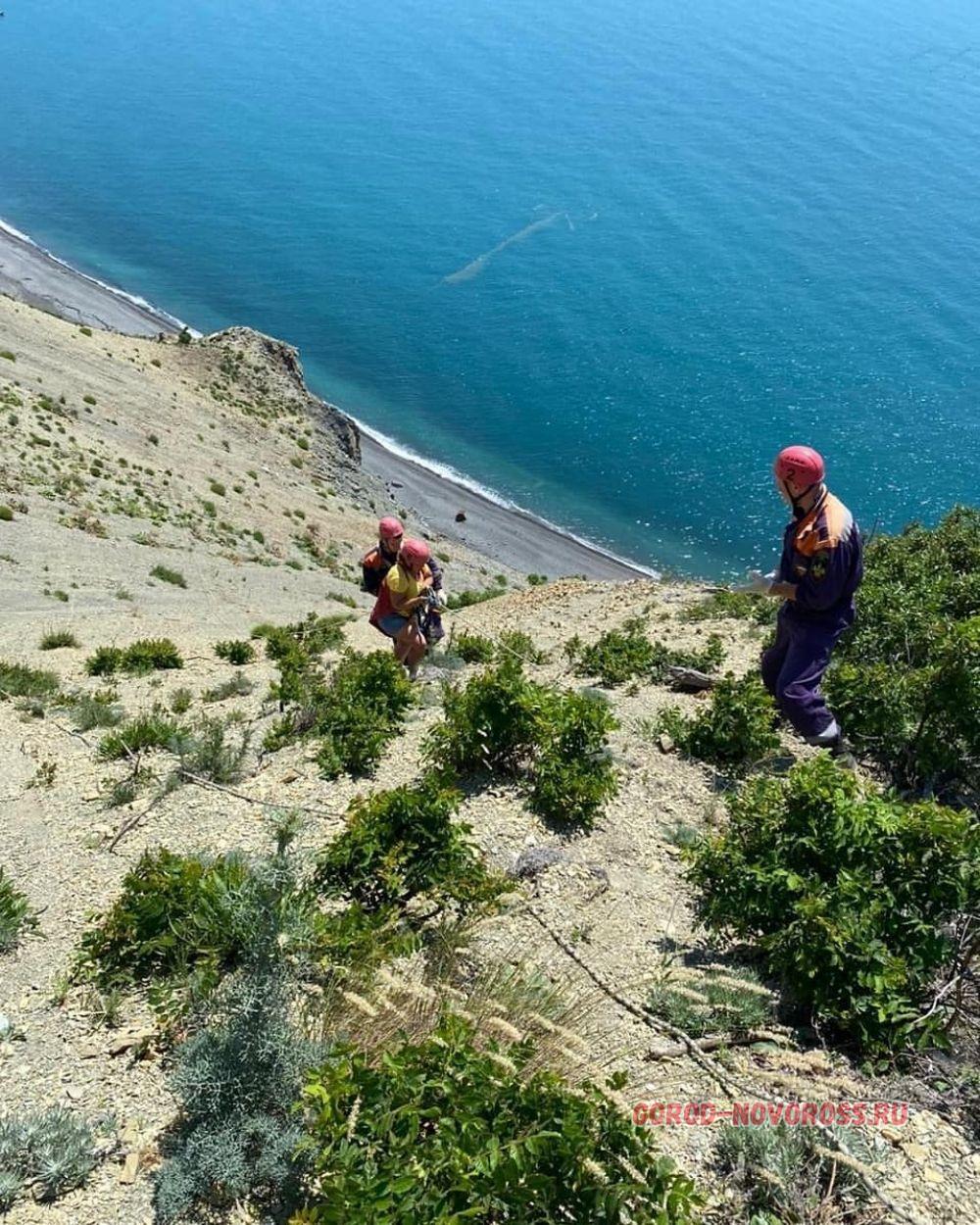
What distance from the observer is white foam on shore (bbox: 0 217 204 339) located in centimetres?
5709

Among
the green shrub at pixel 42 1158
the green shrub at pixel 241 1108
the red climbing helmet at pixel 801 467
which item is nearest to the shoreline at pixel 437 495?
the red climbing helmet at pixel 801 467

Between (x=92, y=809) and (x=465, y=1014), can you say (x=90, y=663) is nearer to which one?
(x=92, y=809)

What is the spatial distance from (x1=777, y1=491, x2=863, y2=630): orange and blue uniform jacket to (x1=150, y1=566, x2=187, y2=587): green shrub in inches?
700

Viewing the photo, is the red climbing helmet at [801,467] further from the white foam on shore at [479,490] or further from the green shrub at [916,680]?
the white foam on shore at [479,490]

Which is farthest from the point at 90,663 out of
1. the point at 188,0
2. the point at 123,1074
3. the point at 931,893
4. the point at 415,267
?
the point at 188,0

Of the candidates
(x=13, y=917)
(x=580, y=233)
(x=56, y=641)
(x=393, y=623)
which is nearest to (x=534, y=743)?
(x=393, y=623)

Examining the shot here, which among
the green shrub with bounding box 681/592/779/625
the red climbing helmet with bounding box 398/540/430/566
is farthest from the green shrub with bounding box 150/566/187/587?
the red climbing helmet with bounding box 398/540/430/566

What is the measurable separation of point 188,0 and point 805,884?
15257 cm

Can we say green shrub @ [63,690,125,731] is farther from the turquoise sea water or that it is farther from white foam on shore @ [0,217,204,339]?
white foam on shore @ [0,217,204,339]

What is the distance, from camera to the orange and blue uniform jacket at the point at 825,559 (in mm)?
7859

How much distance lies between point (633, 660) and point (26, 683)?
288 inches

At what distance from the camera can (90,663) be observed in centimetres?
1358

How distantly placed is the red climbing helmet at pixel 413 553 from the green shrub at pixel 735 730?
3.22 meters

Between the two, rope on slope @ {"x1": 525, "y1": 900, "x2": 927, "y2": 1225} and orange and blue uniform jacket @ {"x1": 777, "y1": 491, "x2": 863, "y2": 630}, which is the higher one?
orange and blue uniform jacket @ {"x1": 777, "y1": 491, "x2": 863, "y2": 630}
